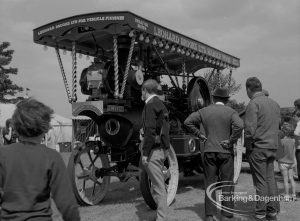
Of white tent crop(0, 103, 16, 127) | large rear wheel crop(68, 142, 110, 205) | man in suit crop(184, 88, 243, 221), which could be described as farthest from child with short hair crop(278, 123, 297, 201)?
white tent crop(0, 103, 16, 127)

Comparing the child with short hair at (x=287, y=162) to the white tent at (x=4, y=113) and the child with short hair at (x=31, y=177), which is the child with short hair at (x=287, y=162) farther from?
the white tent at (x=4, y=113)

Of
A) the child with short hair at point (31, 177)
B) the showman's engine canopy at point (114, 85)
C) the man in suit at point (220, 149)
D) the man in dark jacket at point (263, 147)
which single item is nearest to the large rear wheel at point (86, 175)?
the showman's engine canopy at point (114, 85)

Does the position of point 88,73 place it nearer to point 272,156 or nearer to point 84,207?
point 84,207

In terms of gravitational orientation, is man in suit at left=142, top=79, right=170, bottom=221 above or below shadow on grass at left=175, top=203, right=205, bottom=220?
above

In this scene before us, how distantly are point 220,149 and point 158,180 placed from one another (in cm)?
79

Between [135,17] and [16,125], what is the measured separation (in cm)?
361

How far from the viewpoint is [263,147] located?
4.70 m

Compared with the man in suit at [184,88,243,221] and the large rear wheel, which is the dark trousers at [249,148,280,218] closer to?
the man in suit at [184,88,243,221]

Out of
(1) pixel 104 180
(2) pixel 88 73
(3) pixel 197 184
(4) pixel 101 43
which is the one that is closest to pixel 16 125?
(2) pixel 88 73

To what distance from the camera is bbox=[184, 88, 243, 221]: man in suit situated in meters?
4.59

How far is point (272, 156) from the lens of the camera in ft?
15.7

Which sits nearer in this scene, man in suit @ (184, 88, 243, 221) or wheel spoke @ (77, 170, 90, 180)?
man in suit @ (184, 88, 243, 221)

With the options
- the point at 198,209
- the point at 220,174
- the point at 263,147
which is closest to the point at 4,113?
the point at 198,209

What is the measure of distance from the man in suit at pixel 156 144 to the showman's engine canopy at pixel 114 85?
2.68 ft
